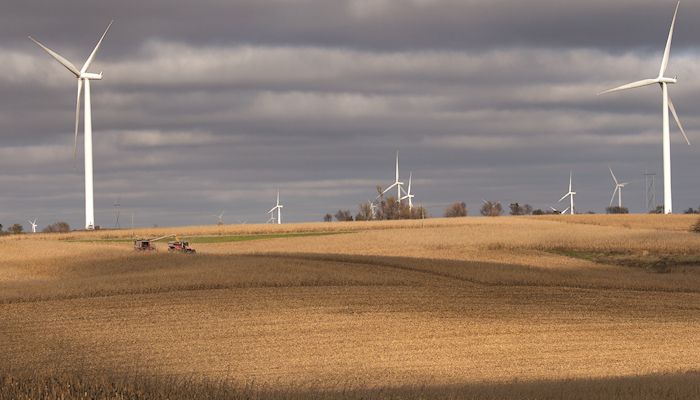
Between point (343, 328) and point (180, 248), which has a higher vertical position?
point (180, 248)

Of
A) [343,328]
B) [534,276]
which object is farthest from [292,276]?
[343,328]

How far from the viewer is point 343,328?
35031 mm

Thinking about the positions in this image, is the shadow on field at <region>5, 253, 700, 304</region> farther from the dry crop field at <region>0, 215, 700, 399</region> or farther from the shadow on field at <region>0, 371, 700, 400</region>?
the shadow on field at <region>0, 371, 700, 400</region>

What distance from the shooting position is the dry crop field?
2122 cm

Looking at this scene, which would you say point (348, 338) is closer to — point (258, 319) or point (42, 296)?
point (258, 319)

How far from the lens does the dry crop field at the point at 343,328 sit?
21.2 metres

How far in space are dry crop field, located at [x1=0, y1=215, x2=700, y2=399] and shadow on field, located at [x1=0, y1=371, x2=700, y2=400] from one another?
0.22ft

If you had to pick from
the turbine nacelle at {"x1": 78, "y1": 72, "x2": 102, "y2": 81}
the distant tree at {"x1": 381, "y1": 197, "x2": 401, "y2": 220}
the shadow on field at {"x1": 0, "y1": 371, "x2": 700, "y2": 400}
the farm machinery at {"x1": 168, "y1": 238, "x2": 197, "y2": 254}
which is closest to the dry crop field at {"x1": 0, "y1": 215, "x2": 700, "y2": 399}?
the shadow on field at {"x1": 0, "y1": 371, "x2": 700, "y2": 400}

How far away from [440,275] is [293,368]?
24.7m

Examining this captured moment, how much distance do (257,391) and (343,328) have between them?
16549mm

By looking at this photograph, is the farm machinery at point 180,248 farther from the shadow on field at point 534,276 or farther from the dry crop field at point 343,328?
the shadow on field at point 534,276

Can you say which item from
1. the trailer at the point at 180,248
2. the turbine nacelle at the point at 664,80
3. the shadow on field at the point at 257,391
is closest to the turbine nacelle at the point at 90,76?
the trailer at the point at 180,248

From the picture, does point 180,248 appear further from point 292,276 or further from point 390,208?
point 390,208

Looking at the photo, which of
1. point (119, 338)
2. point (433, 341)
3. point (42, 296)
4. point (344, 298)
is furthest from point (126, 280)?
point (433, 341)
